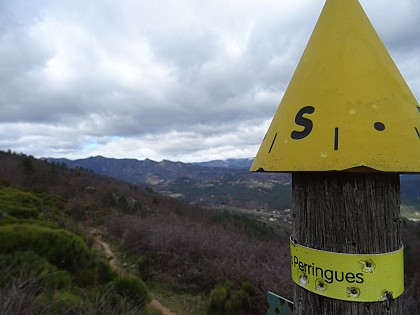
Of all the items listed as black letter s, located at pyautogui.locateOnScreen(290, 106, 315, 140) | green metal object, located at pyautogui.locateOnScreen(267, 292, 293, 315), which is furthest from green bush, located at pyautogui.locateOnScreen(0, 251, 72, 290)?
black letter s, located at pyautogui.locateOnScreen(290, 106, 315, 140)

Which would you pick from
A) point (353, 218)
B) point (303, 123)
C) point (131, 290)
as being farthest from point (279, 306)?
point (131, 290)

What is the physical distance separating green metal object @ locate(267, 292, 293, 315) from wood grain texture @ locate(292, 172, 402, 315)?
231 millimetres

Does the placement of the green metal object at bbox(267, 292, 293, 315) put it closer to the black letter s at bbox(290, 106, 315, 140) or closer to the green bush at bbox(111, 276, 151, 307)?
the black letter s at bbox(290, 106, 315, 140)

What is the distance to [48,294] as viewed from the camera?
381 cm

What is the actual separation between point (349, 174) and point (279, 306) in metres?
0.73

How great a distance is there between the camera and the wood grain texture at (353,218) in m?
0.96

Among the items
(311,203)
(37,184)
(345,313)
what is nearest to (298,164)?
(311,203)

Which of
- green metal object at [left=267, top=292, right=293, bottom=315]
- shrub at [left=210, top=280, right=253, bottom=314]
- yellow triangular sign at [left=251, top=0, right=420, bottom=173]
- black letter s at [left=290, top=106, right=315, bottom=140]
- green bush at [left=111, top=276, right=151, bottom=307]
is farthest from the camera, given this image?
shrub at [left=210, top=280, right=253, bottom=314]

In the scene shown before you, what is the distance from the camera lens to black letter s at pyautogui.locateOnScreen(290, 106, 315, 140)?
3.31 ft

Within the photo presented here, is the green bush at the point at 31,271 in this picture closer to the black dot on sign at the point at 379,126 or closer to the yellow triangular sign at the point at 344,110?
the yellow triangular sign at the point at 344,110

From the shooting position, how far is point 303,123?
1.03m

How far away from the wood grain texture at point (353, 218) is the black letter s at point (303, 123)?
5.7 inches

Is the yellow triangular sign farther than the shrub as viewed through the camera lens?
No

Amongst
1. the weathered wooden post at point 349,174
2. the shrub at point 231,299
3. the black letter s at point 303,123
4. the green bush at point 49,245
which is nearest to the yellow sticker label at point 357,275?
the weathered wooden post at point 349,174
